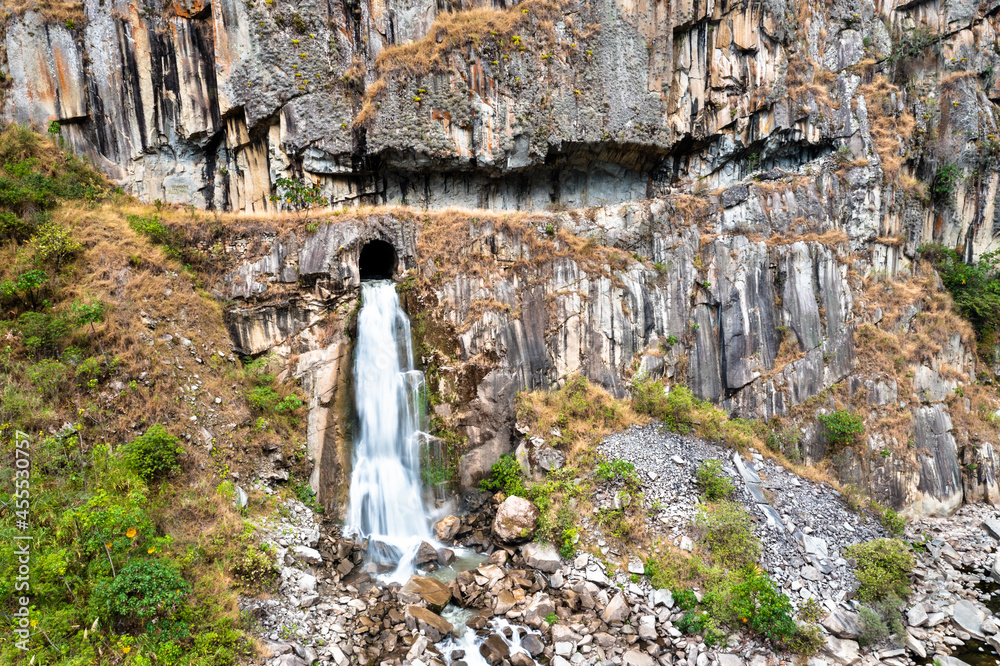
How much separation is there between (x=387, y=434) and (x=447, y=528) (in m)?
3.14

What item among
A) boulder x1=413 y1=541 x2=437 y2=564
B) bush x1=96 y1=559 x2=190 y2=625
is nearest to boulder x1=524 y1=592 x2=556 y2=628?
boulder x1=413 y1=541 x2=437 y2=564

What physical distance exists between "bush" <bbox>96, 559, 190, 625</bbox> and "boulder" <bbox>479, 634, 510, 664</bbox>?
5.62 meters

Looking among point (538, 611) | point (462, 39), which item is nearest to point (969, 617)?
point (538, 611)

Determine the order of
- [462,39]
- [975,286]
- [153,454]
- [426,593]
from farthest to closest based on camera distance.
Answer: [975,286]
[462,39]
[426,593]
[153,454]

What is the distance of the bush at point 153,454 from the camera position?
9.47 m

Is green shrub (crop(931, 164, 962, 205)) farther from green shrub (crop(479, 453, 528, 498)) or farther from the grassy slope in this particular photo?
the grassy slope

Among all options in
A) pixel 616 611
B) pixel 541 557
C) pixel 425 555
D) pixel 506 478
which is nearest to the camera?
pixel 616 611

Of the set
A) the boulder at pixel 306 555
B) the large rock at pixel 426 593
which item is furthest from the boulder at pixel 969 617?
the boulder at pixel 306 555

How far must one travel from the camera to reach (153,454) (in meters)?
9.59

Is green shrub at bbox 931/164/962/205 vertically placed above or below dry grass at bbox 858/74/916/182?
below

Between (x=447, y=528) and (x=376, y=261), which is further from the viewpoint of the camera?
(x=376, y=261)

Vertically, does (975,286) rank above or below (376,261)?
below

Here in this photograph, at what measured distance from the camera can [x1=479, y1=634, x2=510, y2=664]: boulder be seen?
902 cm

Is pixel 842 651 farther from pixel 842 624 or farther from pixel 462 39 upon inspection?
pixel 462 39
